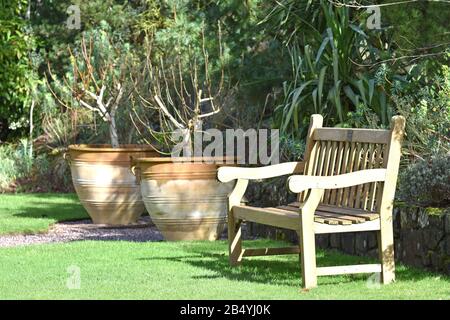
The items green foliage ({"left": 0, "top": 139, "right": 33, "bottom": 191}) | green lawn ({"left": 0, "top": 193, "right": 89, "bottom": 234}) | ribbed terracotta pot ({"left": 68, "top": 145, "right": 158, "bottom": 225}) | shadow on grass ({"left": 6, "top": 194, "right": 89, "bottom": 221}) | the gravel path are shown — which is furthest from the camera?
green foliage ({"left": 0, "top": 139, "right": 33, "bottom": 191})

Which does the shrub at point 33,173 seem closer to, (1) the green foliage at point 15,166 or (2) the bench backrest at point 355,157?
(1) the green foliage at point 15,166

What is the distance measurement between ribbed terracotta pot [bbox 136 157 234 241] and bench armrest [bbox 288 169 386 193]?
8.35 feet

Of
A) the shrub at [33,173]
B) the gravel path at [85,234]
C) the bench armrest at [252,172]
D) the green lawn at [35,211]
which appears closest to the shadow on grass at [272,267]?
the bench armrest at [252,172]

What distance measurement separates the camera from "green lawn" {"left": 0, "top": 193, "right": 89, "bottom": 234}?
994cm

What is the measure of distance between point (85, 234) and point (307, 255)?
397 cm

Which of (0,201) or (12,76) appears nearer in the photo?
(0,201)

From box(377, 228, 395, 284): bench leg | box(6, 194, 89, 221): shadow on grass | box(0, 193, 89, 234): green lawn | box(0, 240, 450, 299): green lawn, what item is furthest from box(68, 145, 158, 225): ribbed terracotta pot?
box(377, 228, 395, 284): bench leg

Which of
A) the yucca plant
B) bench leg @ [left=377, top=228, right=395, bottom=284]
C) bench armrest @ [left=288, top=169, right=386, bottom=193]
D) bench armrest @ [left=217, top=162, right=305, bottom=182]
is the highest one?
the yucca plant

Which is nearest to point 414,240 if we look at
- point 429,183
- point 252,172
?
point 429,183

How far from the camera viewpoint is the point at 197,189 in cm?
868

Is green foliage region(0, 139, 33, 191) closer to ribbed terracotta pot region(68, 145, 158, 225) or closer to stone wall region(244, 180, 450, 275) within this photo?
ribbed terracotta pot region(68, 145, 158, 225)
